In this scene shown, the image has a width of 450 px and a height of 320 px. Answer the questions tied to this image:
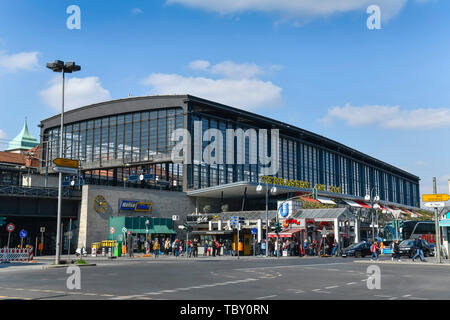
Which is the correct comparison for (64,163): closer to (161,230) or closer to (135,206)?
(135,206)

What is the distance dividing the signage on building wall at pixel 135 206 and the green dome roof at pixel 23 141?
8809cm

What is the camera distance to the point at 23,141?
140 meters

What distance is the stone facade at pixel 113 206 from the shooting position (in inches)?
2226

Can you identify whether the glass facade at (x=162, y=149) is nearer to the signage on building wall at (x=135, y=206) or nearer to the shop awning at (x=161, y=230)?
the signage on building wall at (x=135, y=206)

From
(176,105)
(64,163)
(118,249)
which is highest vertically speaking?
(176,105)

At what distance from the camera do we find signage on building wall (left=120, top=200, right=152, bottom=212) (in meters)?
59.9

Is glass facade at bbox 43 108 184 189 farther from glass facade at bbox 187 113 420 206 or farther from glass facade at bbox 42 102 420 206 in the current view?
glass facade at bbox 187 113 420 206

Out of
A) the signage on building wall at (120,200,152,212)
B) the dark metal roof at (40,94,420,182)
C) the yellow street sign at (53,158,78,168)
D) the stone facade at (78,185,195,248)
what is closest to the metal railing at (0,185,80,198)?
the stone facade at (78,185,195,248)

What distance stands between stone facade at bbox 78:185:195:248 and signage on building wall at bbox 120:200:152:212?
44 cm

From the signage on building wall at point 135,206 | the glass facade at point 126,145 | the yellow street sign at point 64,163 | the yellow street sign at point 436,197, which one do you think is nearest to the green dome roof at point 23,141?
the glass facade at point 126,145

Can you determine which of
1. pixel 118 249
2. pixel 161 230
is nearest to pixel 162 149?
pixel 161 230

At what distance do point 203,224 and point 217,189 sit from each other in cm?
491

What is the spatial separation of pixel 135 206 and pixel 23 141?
9134cm
